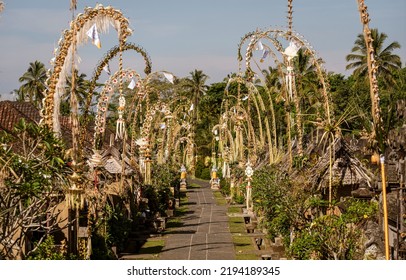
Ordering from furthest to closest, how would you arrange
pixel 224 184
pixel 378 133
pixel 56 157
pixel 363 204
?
1. pixel 224 184
2. pixel 363 204
3. pixel 378 133
4. pixel 56 157

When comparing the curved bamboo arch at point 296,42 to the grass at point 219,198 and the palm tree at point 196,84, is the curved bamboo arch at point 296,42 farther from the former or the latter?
the palm tree at point 196,84

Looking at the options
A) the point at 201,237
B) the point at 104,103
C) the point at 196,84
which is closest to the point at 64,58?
the point at 104,103

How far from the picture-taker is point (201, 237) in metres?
21.4

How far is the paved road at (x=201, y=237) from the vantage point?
58.5 feet

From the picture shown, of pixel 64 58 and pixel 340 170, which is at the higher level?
pixel 64 58

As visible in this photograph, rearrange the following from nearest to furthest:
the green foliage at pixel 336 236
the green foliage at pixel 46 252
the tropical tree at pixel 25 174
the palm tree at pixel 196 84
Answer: the tropical tree at pixel 25 174
the green foliage at pixel 46 252
the green foliage at pixel 336 236
the palm tree at pixel 196 84

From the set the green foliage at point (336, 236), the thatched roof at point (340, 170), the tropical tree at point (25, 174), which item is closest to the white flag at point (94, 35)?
the tropical tree at point (25, 174)

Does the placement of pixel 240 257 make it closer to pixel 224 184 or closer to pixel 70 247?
pixel 70 247

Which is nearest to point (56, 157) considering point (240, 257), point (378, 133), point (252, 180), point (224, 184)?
point (378, 133)

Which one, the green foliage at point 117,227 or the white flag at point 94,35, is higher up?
the white flag at point 94,35

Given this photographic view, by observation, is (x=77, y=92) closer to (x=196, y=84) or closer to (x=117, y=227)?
(x=117, y=227)

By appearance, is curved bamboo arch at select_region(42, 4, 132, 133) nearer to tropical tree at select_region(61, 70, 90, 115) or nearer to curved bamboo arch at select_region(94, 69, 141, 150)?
tropical tree at select_region(61, 70, 90, 115)

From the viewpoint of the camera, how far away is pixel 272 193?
18766mm

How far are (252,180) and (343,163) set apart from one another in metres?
8.60
